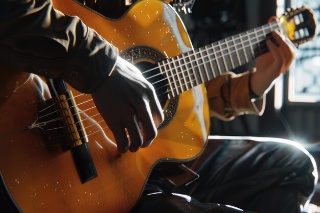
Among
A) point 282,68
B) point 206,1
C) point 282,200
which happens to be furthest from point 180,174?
point 206,1

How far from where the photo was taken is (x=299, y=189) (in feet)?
3.79

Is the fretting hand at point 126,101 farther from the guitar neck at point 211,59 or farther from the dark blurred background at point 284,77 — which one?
the dark blurred background at point 284,77

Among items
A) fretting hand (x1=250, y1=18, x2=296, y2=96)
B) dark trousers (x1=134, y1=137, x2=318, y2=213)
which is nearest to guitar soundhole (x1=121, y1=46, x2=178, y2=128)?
dark trousers (x1=134, y1=137, x2=318, y2=213)

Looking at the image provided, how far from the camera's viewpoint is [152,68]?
1.05m

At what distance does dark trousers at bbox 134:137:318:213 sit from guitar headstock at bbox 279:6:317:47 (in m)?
0.36

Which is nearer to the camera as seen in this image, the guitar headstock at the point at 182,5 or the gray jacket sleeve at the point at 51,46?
the gray jacket sleeve at the point at 51,46

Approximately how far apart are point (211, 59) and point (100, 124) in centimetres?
39

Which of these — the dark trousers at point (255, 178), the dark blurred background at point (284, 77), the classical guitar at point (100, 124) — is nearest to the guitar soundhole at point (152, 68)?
the classical guitar at point (100, 124)

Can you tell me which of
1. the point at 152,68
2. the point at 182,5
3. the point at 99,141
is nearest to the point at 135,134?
the point at 99,141

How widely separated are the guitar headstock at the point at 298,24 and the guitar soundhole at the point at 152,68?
0.51m

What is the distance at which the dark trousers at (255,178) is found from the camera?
1132mm

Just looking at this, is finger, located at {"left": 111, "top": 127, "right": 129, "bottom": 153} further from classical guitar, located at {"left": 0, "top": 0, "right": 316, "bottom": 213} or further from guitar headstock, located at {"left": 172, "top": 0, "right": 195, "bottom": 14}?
guitar headstock, located at {"left": 172, "top": 0, "right": 195, "bottom": 14}

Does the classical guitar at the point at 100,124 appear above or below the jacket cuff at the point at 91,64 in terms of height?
below

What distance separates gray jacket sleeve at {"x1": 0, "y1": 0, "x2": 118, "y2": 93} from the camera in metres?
0.76
